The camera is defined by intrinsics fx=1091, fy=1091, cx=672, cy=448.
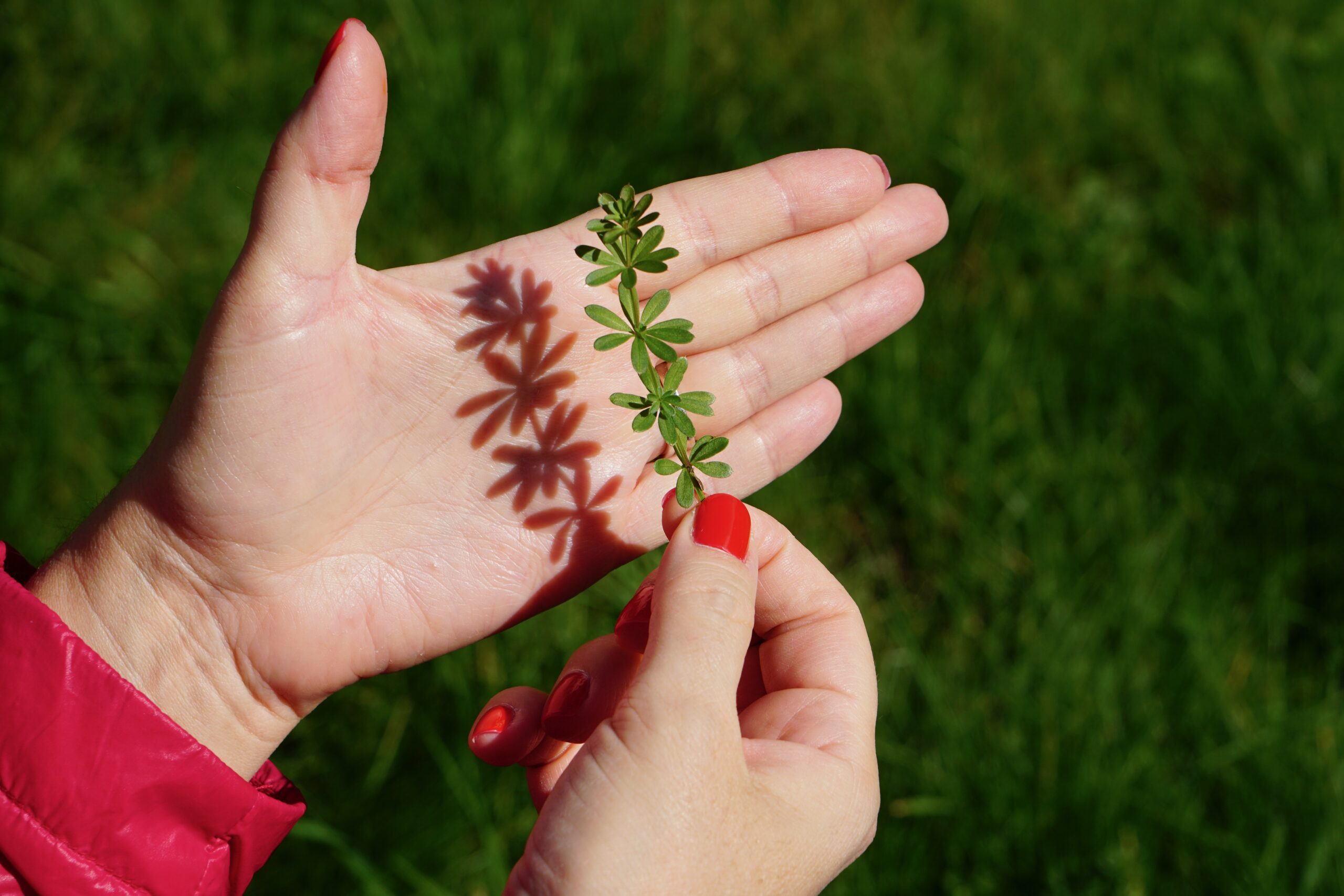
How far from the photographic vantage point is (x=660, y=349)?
2.44 metres

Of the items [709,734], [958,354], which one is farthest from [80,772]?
[958,354]

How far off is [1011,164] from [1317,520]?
180 centimetres

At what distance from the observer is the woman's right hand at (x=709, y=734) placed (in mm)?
2053

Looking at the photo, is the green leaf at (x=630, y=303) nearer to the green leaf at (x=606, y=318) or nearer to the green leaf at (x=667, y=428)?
the green leaf at (x=606, y=318)

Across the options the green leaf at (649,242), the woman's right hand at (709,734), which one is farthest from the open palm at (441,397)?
the green leaf at (649,242)

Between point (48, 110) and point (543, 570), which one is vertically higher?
point (48, 110)

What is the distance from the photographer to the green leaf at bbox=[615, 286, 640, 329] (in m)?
2.47

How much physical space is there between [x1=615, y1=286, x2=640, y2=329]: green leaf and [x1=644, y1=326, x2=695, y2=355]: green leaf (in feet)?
0.16

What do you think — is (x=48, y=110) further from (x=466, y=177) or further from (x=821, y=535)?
(x=821, y=535)

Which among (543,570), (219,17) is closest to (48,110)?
(219,17)

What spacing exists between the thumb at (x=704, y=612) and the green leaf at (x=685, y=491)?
1.2 inches

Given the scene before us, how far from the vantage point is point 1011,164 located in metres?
4.51

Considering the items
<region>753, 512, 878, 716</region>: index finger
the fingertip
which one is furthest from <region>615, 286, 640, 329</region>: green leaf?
the fingertip

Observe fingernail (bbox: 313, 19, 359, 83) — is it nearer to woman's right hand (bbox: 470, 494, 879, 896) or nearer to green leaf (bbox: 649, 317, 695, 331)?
green leaf (bbox: 649, 317, 695, 331)
